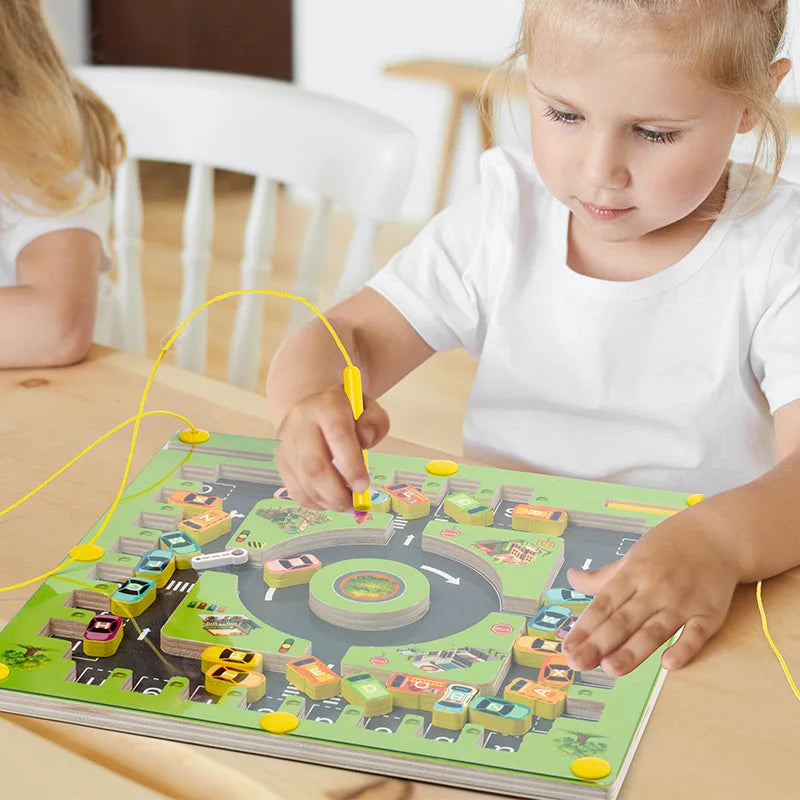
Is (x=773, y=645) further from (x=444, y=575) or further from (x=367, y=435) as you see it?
(x=367, y=435)

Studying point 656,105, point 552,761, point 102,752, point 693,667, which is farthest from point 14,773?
point 656,105

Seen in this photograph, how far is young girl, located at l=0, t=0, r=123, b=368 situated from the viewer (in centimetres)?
117

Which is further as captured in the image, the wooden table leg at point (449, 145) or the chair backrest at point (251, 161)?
the wooden table leg at point (449, 145)

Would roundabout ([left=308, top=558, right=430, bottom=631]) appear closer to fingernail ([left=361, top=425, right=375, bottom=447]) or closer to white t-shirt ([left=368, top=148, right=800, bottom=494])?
fingernail ([left=361, top=425, right=375, bottom=447])

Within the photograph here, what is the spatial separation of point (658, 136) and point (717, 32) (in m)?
0.08

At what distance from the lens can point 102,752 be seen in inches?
24.8

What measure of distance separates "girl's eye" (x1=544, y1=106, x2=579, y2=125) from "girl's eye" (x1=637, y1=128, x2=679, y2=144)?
5 cm

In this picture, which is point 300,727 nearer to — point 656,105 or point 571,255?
point 656,105

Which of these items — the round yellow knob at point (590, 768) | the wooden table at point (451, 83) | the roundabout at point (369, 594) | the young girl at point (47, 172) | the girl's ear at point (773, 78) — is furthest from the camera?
the wooden table at point (451, 83)

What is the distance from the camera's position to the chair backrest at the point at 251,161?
1249mm

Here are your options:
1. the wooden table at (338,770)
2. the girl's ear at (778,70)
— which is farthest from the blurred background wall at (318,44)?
the wooden table at (338,770)

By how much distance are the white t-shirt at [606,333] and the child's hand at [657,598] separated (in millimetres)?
263

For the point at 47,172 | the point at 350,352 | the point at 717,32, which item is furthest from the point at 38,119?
the point at 717,32

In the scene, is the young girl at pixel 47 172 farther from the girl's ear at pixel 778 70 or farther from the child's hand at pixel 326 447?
the girl's ear at pixel 778 70
